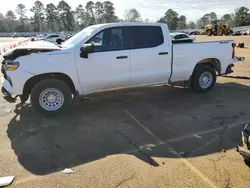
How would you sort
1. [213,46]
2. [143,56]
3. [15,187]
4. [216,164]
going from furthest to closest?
[213,46]
[143,56]
[216,164]
[15,187]

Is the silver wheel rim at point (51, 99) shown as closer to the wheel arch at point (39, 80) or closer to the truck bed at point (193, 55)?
the wheel arch at point (39, 80)

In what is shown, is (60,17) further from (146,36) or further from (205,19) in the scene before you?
(146,36)

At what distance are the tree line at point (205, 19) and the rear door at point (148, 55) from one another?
77.9 metres

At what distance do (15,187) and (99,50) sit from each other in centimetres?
333

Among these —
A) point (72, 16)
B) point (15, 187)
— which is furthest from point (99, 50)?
point (72, 16)

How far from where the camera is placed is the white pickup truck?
526 centimetres

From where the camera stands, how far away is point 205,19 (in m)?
109

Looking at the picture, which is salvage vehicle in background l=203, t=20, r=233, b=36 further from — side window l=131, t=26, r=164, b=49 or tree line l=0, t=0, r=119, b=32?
tree line l=0, t=0, r=119, b=32

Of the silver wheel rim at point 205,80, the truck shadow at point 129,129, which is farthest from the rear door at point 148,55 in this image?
the silver wheel rim at point 205,80

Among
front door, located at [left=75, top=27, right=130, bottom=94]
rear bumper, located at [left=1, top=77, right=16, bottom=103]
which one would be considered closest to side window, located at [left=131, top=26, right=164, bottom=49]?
front door, located at [left=75, top=27, right=130, bottom=94]

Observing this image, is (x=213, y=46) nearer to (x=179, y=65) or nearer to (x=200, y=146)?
(x=179, y=65)

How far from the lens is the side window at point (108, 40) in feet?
18.6

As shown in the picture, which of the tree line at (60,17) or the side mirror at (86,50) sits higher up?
the tree line at (60,17)

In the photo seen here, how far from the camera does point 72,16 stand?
10725 cm
